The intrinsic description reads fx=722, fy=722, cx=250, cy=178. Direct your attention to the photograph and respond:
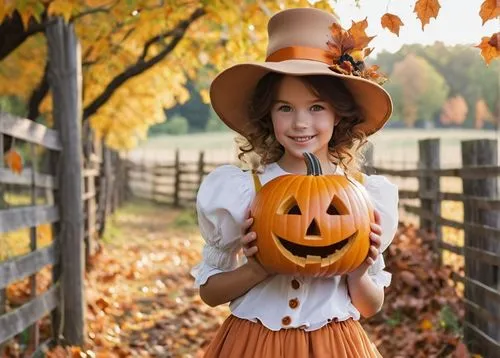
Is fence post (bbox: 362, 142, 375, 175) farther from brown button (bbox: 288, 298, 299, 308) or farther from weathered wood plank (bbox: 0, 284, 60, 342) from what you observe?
weathered wood plank (bbox: 0, 284, 60, 342)

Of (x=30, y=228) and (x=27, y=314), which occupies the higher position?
(x=30, y=228)

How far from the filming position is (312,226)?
2.29 meters

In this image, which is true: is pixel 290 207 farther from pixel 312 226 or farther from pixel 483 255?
pixel 483 255

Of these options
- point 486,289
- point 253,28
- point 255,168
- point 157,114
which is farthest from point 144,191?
point 255,168

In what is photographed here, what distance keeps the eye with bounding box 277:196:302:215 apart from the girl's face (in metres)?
0.26

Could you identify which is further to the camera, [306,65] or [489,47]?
[489,47]

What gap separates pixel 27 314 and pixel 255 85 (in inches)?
103

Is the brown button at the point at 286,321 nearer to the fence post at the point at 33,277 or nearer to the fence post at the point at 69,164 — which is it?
the fence post at the point at 33,277

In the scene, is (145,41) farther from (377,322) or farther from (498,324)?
(498,324)

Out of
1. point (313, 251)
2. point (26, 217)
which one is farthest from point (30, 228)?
point (313, 251)

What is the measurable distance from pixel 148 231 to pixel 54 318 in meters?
8.69

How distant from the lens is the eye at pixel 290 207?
2.27 meters

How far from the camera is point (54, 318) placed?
17.3 feet

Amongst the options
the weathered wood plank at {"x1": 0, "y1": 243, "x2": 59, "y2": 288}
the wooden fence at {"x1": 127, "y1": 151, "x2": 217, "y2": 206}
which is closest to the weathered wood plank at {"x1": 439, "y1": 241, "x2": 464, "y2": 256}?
the weathered wood plank at {"x1": 0, "y1": 243, "x2": 59, "y2": 288}
